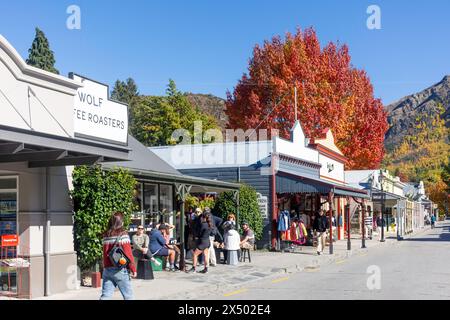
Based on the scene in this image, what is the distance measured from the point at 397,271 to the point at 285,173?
28.6 feet

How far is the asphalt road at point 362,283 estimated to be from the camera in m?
12.5

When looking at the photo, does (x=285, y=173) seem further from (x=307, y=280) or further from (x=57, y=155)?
(x=57, y=155)

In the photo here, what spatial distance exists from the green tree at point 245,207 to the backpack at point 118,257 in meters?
13.7

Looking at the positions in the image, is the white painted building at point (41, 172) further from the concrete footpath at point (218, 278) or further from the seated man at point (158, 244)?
the seated man at point (158, 244)

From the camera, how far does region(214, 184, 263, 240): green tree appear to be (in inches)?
904

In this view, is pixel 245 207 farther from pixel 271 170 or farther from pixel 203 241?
pixel 203 241

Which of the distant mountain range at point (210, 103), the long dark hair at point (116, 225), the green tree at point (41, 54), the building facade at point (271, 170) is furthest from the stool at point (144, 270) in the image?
the distant mountain range at point (210, 103)

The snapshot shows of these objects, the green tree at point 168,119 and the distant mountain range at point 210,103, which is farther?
the distant mountain range at point 210,103

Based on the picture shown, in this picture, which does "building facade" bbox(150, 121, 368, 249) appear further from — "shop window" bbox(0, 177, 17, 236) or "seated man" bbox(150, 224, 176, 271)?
"shop window" bbox(0, 177, 17, 236)

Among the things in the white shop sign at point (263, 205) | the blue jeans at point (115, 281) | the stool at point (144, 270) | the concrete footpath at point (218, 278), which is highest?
the white shop sign at point (263, 205)

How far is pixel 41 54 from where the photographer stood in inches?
2141

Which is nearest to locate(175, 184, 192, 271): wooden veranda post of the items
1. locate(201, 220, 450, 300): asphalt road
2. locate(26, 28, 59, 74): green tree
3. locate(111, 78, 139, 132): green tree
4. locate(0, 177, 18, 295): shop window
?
locate(201, 220, 450, 300): asphalt road

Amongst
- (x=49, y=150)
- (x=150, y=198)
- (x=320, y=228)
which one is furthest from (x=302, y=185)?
(x=49, y=150)

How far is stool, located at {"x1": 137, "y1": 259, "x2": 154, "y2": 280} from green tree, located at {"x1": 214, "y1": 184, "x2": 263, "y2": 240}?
8064 mm
